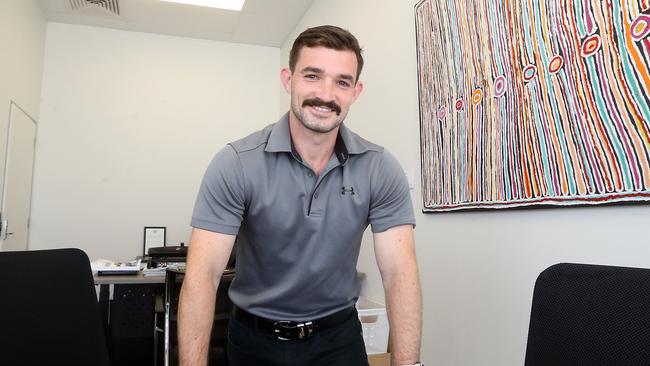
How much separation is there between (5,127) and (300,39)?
111 inches

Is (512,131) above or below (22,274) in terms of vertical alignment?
above

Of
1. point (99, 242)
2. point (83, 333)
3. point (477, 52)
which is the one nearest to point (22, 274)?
point (83, 333)

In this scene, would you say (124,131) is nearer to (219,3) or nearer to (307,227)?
(219,3)

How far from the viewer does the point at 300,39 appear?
1403 millimetres

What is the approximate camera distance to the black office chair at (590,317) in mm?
671

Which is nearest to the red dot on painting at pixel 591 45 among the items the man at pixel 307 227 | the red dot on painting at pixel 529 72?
the red dot on painting at pixel 529 72

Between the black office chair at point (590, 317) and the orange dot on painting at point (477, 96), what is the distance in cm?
106

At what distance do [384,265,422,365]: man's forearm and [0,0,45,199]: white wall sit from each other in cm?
306

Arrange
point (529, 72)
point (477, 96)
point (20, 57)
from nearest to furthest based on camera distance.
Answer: point (529, 72) → point (477, 96) → point (20, 57)

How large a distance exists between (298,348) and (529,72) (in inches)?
43.6

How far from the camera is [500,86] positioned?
166 cm

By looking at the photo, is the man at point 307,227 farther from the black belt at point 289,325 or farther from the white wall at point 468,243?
the white wall at point 468,243

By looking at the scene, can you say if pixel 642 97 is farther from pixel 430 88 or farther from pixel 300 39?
pixel 430 88

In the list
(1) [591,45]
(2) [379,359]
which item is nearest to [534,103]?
(1) [591,45]
